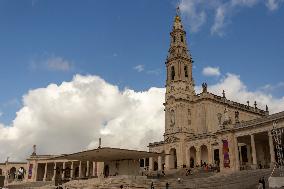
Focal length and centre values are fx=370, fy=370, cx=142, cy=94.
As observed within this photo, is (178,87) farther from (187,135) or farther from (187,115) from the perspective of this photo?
(187,135)

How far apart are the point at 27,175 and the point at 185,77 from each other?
46257 mm

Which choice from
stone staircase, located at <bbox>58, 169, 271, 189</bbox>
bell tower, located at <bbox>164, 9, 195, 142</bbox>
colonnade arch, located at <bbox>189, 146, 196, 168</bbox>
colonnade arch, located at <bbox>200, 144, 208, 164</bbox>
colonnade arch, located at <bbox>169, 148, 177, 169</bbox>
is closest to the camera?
stone staircase, located at <bbox>58, 169, 271, 189</bbox>

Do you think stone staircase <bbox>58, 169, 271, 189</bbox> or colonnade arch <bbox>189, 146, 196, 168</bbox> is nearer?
stone staircase <bbox>58, 169, 271, 189</bbox>

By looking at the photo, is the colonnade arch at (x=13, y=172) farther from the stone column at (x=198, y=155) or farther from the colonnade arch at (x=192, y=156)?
the stone column at (x=198, y=155)

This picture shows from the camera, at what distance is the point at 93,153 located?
4975cm

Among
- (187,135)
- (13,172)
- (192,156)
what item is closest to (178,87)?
(187,135)

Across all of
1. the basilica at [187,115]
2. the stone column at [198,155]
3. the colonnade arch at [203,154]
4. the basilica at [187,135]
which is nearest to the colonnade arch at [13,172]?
the basilica at [187,135]

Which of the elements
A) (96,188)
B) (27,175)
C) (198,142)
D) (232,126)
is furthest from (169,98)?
(27,175)

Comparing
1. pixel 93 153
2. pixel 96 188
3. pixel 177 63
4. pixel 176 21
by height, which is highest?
pixel 176 21

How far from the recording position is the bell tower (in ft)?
239

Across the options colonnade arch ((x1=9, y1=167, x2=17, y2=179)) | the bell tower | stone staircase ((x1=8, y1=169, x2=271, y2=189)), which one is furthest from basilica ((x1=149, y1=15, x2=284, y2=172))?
colonnade arch ((x1=9, y1=167, x2=17, y2=179))

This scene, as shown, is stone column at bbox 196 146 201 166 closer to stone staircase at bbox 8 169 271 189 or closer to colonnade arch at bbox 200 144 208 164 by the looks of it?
colonnade arch at bbox 200 144 208 164

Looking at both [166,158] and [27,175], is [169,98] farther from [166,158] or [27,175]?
[27,175]

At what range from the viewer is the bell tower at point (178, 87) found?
72.9 metres
